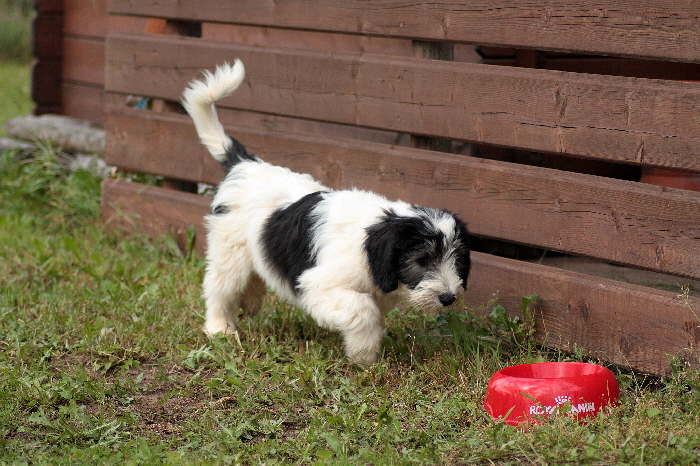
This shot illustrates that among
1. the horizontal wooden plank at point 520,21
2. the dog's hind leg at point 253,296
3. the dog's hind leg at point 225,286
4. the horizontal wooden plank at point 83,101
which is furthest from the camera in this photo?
the horizontal wooden plank at point 83,101

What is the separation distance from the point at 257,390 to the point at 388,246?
3.17 ft

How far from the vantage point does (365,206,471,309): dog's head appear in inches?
151

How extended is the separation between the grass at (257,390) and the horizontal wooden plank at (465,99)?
1023 millimetres

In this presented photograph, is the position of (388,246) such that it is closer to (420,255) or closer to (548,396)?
(420,255)

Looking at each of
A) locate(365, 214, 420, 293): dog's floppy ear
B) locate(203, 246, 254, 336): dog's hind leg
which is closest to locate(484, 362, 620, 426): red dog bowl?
locate(365, 214, 420, 293): dog's floppy ear

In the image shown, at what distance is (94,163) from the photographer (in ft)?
25.1

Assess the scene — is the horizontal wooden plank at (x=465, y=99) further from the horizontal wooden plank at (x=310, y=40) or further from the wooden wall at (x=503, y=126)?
the horizontal wooden plank at (x=310, y=40)

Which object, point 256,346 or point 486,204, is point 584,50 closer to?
point 486,204

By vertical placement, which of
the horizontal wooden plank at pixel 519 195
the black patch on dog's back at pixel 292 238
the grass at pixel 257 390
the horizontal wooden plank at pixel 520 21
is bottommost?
the grass at pixel 257 390

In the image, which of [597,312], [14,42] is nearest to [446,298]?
[597,312]

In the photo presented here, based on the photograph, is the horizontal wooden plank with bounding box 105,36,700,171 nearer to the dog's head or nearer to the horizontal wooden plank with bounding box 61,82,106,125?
the dog's head

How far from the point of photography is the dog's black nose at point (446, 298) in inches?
151

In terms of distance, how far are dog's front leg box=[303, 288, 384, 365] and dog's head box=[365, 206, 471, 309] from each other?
0.55ft

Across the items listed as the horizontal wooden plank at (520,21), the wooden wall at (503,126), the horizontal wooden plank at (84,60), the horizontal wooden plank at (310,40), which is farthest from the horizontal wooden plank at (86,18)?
the horizontal wooden plank at (520,21)
